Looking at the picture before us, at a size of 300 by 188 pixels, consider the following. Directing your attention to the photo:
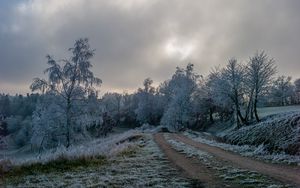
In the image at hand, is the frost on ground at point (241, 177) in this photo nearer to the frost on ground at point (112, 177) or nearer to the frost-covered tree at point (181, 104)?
the frost on ground at point (112, 177)

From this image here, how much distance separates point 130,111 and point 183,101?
5845 centimetres

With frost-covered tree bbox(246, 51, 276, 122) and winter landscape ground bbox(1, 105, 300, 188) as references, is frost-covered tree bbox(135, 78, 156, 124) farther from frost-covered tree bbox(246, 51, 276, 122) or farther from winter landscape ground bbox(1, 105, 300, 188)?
winter landscape ground bbox(1, 105, 300, 188)

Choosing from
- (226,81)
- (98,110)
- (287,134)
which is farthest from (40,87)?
(226,81)

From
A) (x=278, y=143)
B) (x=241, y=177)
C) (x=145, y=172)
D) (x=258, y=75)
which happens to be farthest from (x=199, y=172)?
(x=258, y=75)

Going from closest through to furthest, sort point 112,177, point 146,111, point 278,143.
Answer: point 112,177, point 278,143, point 146,111

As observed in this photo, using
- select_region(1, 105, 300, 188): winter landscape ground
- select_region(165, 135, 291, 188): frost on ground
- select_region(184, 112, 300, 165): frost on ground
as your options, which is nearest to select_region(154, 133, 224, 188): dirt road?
select_region(1, 105, 300, 188): winter landscape ground

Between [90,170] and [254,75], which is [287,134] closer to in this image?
[90,170]

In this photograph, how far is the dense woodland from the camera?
37.5 m

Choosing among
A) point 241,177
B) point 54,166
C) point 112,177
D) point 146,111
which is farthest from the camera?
point 146,111

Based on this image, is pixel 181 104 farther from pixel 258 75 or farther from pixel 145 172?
pixel 145 172

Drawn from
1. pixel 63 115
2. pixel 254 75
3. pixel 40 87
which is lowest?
pixel 63 115

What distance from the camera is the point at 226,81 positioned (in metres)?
68.4

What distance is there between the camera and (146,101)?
426 ft

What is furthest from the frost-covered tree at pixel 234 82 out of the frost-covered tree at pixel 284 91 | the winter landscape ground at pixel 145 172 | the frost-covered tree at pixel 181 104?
the frost-covered tree at pixel 284 91
